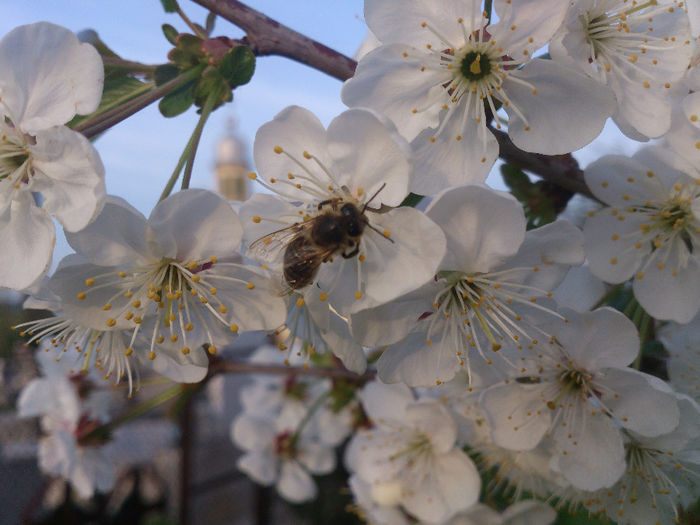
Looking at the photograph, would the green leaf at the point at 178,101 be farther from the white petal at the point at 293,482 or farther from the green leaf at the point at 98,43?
the white petal at the point at 293,482

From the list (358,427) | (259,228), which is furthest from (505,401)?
(358,427)

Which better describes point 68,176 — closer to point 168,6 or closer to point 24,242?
point 24,242

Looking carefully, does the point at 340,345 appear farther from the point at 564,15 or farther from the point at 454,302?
the point at 564,15

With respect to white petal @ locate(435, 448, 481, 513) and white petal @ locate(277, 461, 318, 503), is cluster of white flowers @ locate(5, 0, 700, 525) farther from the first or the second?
white petal @ locate(277, 461, 318, 503)

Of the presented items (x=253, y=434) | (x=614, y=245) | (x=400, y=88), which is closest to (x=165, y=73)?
(x=400, y=88)

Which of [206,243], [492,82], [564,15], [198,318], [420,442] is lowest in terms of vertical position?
[420,442]

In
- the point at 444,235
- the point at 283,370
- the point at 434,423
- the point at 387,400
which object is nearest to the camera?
the point at 444,235
